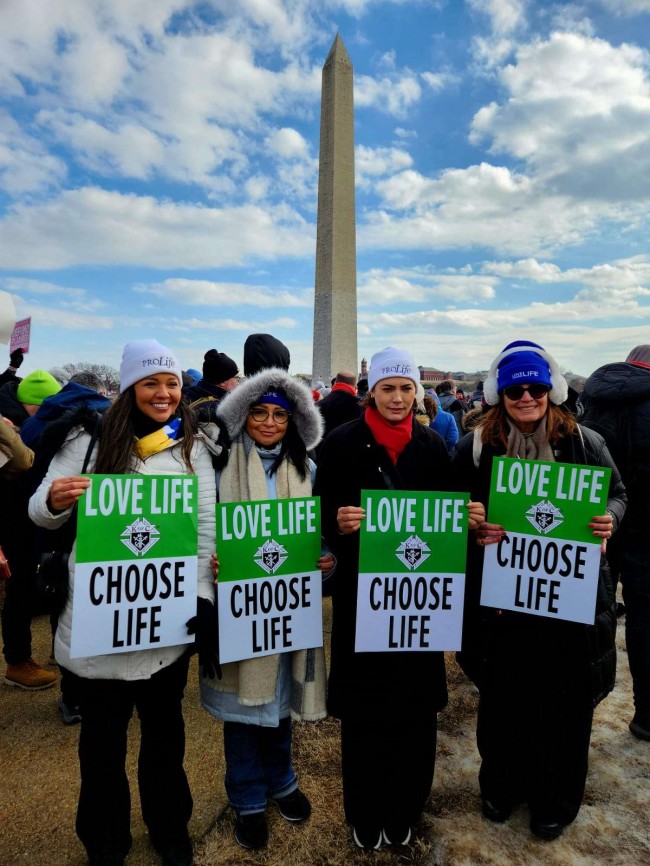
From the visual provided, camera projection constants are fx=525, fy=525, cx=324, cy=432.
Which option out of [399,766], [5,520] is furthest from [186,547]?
[5,520]

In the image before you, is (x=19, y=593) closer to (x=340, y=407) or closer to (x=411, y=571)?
(x=411, y=571)

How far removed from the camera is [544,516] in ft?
7.80

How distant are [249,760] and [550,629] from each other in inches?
60.1

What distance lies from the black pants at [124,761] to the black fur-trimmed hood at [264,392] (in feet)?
3.54

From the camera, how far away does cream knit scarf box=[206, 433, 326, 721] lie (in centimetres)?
234

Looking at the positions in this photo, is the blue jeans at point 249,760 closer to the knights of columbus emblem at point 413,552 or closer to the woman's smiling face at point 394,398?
the knights of columbus emblem at point 413,552

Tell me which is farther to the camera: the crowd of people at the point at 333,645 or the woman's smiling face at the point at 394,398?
the woman's smiling face at the point at 394,398

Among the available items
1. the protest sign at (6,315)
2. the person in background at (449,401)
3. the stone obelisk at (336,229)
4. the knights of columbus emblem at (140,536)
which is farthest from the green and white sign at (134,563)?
the stone obelisk at (336,229)

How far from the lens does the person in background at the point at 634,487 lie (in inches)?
127

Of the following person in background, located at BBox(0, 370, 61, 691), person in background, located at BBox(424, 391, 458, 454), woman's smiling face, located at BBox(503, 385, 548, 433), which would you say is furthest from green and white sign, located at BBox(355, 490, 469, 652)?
person in background, located at BBox(424, 391, 458, 454)

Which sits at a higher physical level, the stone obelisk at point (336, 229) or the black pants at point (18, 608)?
the stone obelisk at point (336, 229)

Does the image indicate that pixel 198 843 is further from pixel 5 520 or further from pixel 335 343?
pixel 335 343

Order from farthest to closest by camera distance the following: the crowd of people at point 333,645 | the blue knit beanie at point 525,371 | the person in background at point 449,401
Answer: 1. the person in background at point 449,401
2. the blue knit beanie at point 525,371
3. the crowd of people at point 333,645

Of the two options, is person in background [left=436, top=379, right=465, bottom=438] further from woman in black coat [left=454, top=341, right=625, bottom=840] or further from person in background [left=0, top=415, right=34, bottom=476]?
person in background [left=0, top=415, right=34, bottom=476]
